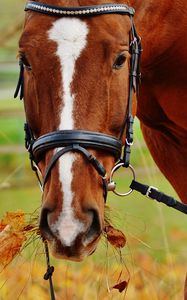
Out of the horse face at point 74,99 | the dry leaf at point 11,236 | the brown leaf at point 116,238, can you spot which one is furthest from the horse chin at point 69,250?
the dry leaf at point 11,236

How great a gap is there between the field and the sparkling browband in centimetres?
72

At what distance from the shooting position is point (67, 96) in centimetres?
304

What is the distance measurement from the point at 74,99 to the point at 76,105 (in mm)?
20


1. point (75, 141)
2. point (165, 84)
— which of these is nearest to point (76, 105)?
point (75, 141)

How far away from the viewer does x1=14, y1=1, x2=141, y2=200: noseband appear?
9.87 feet

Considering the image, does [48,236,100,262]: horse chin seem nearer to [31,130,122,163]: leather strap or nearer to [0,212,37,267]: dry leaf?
[31,130,122,163]: leather strap

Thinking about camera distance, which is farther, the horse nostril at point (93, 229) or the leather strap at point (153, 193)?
the leather strap at point (153, 193)

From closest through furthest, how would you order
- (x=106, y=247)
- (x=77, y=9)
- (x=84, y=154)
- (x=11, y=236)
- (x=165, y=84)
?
(x=84, y=154) < (x=77, y=9) < (x=106, y=247) < (x=11, y=236) < (x=165, y=84)

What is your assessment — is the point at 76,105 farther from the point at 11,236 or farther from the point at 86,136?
the point at 11,236

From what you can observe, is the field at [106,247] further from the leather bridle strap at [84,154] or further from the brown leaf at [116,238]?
the leather bridle strap at [84,154]

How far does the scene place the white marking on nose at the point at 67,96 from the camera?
2916mm

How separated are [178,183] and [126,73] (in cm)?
126

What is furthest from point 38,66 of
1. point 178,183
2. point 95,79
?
point 178,183

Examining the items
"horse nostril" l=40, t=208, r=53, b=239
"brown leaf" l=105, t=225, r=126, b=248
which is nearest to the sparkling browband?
"horse nostril" l=40, t=208, r=53, b=239
